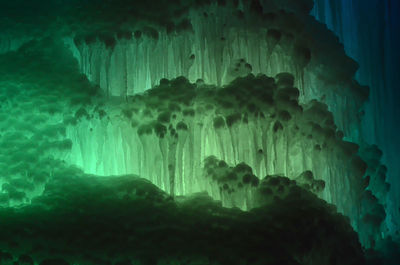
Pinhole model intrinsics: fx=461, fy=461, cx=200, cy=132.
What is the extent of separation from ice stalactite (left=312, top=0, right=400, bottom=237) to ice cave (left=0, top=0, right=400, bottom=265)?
7.44ft

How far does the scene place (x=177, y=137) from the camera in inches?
162

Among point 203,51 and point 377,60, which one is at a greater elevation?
point 377,60

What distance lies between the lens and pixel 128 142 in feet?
14.1

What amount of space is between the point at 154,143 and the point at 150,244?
1.02 m

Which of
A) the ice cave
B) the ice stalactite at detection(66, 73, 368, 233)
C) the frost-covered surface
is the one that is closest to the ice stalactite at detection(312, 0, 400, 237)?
the ice cave

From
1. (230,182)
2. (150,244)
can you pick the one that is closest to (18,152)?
(150,244)

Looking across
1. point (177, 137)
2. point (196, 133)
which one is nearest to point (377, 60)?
point (196, 133)

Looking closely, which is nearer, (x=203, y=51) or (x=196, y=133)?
(x=196, y=133)

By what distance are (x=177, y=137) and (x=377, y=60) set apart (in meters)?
4.93

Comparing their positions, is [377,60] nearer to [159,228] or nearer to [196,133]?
[196,133]

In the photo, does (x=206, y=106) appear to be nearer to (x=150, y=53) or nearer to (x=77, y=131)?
(x=150, y=53)

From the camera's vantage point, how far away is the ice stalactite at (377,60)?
7465mm

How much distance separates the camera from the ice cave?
3.57 meters

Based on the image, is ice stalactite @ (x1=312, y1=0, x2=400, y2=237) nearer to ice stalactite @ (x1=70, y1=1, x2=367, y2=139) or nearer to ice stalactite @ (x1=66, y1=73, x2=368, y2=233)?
ice stalactite @ (x1=70, y1=1, x2=367, y2=139)
